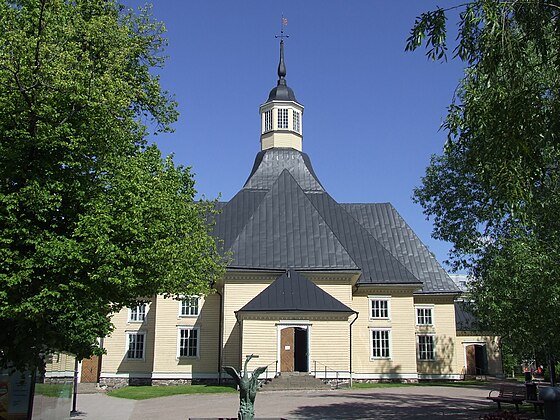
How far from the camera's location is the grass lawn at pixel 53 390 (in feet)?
45.9

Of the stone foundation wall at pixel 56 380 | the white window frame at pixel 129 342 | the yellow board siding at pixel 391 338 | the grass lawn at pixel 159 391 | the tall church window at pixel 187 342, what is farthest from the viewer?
the white window frame at pixel 129 342

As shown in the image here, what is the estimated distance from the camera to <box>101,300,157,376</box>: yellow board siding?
38.0m

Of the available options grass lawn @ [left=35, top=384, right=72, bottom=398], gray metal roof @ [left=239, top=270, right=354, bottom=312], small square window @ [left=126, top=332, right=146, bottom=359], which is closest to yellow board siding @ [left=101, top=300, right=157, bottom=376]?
small square window @ [left=126, top=332, right=146, bottom=359]

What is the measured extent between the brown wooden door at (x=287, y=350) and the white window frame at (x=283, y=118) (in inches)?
778

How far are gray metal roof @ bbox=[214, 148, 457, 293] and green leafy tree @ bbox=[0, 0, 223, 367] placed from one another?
1928 centimetres

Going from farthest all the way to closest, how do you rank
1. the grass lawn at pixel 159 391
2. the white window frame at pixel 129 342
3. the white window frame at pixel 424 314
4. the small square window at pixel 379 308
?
the white window frame at pixel 424 314, the small square window at pixel 379 308, the white window frame at pixel 129 342, the grass lawn at pixel 159 391

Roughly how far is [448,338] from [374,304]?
5.92 m

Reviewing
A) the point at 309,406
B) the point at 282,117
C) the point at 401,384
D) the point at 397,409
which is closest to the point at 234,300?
the point at 401,384

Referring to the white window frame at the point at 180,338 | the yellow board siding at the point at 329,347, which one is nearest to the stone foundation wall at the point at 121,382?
the white window frame at the point at 180,338

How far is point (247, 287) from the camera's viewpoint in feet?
116

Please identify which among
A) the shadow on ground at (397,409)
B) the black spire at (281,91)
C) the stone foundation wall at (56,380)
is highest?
the black spire at (281,91)

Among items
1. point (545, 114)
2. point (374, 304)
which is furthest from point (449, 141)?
point (374, 304)

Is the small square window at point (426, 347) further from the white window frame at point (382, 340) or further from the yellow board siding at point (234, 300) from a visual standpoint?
the yellow board siding at point (234, 300)

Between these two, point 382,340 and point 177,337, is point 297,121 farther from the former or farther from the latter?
point 177,337
